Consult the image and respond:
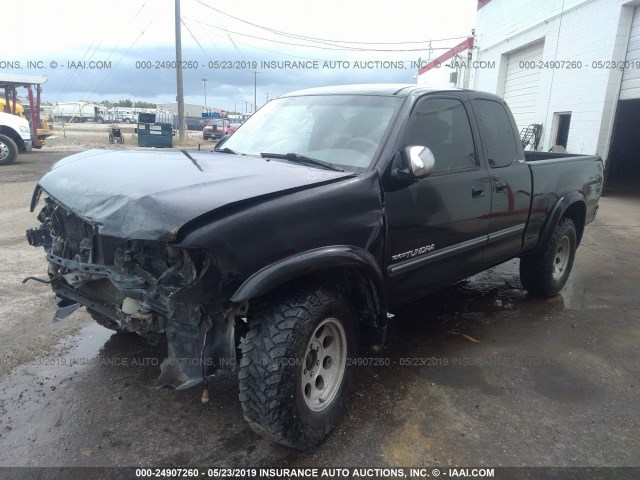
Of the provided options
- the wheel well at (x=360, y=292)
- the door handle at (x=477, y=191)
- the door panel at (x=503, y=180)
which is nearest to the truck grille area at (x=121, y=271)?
the wheel well at (x=360, y=292)

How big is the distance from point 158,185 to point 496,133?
291cm

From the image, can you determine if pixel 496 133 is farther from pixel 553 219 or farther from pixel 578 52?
pixel 578 52

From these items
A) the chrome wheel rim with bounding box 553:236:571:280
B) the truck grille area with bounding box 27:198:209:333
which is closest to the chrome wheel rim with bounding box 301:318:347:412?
the truck grille area with bounding box 27:198:209:333

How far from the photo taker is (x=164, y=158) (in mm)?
3133

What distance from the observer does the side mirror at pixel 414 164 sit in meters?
2.82

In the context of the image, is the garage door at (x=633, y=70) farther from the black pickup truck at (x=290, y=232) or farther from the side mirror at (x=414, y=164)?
the side mirror at (x=414, y=164)

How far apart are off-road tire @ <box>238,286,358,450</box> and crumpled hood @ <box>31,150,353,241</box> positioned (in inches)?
22.9

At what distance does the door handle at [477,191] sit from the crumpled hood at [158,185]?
1233 mm

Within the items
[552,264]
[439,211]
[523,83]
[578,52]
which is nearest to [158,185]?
[439,211]

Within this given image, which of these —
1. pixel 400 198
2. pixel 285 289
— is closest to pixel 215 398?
pixel 285 289

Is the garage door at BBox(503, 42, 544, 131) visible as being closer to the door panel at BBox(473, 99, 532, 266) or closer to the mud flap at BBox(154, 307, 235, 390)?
the door panel at BBox(473, 99, 532, 266)

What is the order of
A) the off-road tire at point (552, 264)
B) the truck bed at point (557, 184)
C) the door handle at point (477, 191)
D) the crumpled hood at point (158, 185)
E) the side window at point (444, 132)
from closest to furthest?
the crumpled hood at point (158, 185), the side window at point (444, 132), the door handle at point (477, 191), the truck bed at point (557, 184), the off-road tire at point (552, 264)

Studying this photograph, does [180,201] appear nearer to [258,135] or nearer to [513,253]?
[258,135]

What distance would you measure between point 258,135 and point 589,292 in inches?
162
